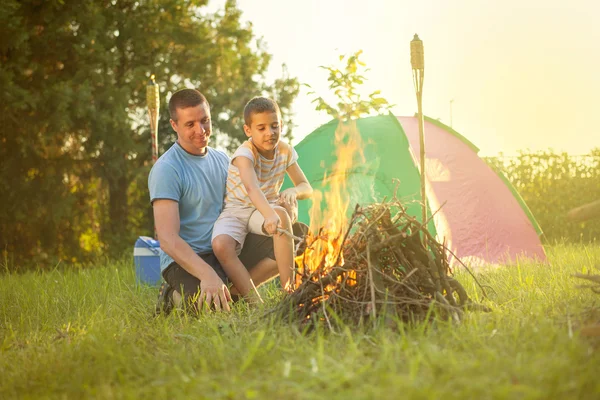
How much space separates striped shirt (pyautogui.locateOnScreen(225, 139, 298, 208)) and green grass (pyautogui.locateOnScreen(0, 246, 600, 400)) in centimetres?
72

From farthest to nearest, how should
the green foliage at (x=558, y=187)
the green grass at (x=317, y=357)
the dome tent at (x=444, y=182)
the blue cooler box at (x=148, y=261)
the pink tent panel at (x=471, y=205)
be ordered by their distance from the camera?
1. the green foliage at (x=558, y=187)
2. the pink tent panel at (x=471, y=205)
3. the dome tent at (x=444, y=182)
4. the blue cooler box at (x=148, y=261)
5. the green grass at (x=317, y=357)

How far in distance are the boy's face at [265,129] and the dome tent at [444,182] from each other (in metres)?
2.27

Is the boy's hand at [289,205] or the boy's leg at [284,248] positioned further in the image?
the boy's hand at [289,205]

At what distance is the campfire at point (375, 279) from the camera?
3055 mm

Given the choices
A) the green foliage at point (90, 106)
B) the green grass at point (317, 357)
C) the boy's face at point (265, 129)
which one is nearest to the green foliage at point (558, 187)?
the green foliage at point (90, 106)

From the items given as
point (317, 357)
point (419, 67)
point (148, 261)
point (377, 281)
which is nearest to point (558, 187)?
point (419, 67)

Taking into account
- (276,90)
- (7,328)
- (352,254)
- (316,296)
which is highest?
(276,90)

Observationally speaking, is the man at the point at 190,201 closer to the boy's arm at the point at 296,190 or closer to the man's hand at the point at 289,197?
the boy's arm at the point at 296,190

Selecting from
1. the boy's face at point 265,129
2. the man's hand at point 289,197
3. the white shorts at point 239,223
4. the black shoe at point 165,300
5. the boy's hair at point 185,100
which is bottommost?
the black shoe at point 165,300

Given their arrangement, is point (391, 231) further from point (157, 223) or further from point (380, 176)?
point (380, 176)

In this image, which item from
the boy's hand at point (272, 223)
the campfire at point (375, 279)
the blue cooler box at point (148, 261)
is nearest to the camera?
the campfire at point (375, 279)

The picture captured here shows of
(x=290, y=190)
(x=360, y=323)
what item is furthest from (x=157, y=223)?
(x=360, y=323)

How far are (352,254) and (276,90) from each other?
Result: 783 cm

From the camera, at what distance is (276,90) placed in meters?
10.8
